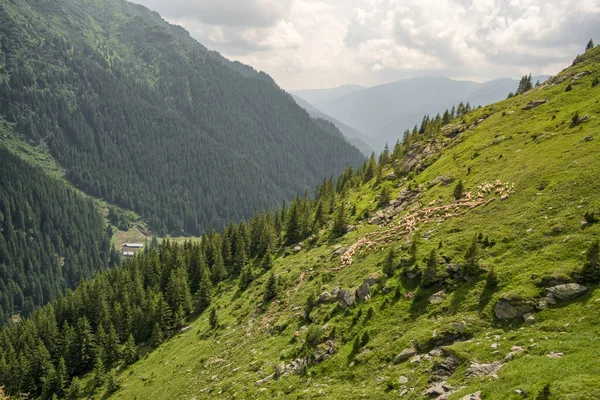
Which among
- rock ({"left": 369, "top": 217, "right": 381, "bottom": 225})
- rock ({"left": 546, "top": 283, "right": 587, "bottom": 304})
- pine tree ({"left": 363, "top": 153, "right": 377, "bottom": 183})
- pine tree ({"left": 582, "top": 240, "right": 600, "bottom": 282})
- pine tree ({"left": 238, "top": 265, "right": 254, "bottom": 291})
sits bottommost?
pine tree ({"left": 238, "top": 265, "right": 254, "bottom": 291})

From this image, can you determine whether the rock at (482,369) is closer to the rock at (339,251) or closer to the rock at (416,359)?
the rock at (416,359)

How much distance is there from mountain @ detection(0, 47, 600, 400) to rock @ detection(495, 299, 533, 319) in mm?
101

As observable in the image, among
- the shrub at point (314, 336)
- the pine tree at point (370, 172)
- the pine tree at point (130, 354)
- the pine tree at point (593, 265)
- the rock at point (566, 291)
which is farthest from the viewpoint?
the pine tree at point (370, 172)

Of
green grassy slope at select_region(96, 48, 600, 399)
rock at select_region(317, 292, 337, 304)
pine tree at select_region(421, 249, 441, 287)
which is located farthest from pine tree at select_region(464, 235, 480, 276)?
rock at select_region(317, 292, 337, 304)

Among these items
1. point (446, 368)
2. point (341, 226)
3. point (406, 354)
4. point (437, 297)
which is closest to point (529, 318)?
point (446, 368)

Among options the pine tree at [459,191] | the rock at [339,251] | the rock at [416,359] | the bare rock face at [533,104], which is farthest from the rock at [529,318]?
the bare rock face at [533,104]

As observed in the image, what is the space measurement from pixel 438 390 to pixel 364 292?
64.4 ft

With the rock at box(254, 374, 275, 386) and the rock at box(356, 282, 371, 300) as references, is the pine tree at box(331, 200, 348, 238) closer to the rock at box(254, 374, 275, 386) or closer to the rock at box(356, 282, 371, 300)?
the rock at box(356, 282, 371, 300)

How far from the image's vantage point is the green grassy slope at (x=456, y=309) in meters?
26.3

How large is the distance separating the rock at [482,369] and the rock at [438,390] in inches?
70.5

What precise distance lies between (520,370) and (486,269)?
50.5ft

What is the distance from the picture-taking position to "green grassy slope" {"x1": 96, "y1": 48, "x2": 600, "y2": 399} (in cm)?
2628

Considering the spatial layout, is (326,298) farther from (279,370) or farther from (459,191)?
(459,191)

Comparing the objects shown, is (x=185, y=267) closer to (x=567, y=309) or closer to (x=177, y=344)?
(x=177, y=344)
